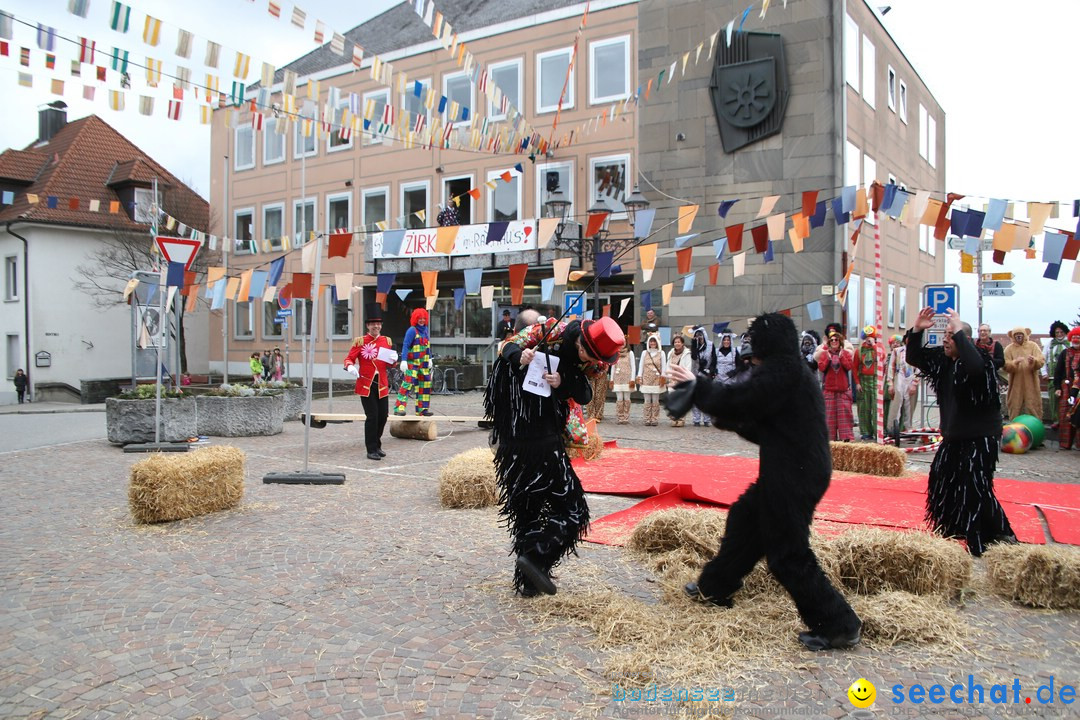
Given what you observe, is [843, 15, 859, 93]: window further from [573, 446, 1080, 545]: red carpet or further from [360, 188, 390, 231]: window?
[360, 188, 390, 231]: window

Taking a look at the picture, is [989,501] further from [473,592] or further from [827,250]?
[827,250]

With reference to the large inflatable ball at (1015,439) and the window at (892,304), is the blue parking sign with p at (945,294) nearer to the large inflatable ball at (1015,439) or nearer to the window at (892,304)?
the large inflatable ball at (1015,439)

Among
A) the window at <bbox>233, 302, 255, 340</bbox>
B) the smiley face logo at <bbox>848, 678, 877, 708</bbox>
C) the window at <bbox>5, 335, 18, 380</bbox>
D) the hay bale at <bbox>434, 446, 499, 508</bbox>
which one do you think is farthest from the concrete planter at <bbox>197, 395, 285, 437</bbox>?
the window at <bbox>5, 335, 18, 380</bbox>

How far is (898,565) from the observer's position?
4.57 m

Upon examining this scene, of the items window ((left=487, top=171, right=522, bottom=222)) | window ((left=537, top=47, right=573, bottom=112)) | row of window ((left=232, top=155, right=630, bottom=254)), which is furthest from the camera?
window ((left=487, top=171, right=522, bottom=222))

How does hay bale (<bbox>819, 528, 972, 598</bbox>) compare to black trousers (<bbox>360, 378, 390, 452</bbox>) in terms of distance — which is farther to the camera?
black trousers (<bbox>360, 378, 390, 452</bbox>)

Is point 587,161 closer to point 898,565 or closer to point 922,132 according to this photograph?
point 922,132

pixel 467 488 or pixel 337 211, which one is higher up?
pixel 337 211

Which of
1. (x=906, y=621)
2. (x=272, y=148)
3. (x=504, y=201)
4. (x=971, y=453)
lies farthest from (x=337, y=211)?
(x=906, y=621)

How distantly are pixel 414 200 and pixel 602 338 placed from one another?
24.3 metres

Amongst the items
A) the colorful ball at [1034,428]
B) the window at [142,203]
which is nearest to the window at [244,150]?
the window at [142,203]

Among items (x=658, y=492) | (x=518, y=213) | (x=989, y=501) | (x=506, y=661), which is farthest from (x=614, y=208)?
(x=506, y=661)

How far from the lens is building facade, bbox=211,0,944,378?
1856cm

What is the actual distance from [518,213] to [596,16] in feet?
20.4
